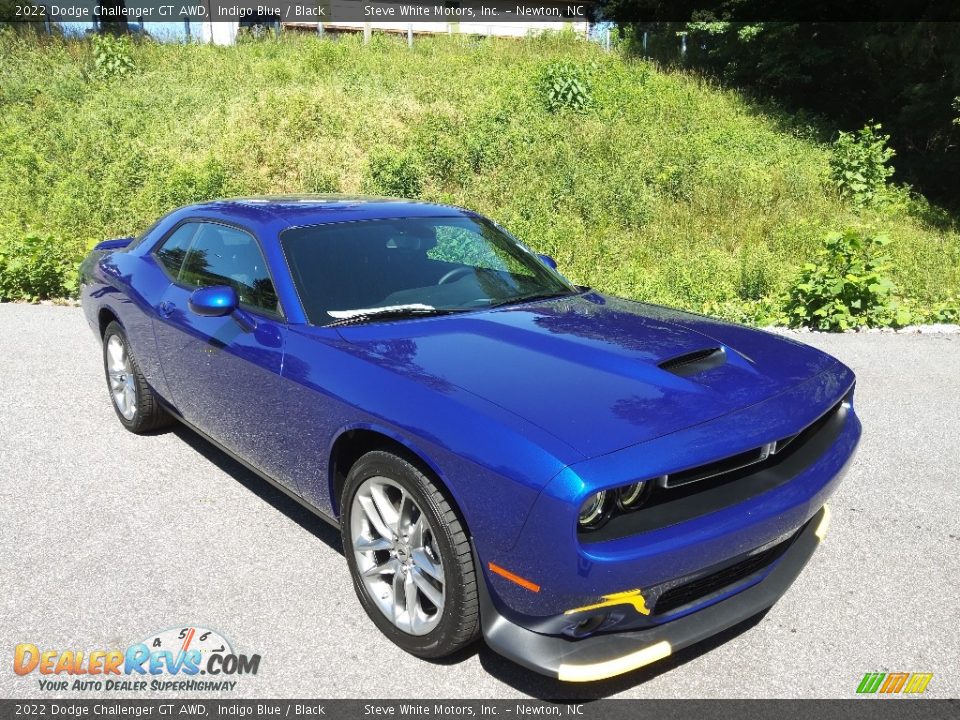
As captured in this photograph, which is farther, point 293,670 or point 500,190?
→ point 500,190

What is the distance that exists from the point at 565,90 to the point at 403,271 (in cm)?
1627

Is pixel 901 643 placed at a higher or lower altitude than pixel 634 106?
lower

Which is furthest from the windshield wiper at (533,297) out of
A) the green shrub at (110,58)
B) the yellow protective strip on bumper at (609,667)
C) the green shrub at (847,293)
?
the green shrub at (110,58)

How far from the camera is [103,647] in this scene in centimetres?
273

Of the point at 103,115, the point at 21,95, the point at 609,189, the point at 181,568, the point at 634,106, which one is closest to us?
the point at 181,568

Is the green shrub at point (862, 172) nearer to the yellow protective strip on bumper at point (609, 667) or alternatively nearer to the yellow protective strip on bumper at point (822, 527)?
the yellow protective strip on bumper at point (822, 527)

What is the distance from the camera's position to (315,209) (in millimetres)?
3916

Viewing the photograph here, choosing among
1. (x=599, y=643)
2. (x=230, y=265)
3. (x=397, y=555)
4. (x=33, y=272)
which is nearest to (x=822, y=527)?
(x=599, y=643)

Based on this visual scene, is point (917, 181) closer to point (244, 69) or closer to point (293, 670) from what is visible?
point (244, 69)

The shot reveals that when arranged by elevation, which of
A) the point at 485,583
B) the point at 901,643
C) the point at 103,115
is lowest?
the point at 901,643

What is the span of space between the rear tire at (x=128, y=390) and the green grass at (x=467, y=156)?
5658mm

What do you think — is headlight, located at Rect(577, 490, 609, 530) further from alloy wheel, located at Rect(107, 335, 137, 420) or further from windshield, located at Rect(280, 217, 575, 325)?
alloy wheel, located at Rect(107, 335, 137, 420)

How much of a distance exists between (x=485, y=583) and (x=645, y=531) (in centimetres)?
51

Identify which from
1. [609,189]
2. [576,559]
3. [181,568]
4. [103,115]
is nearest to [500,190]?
[609,189]
